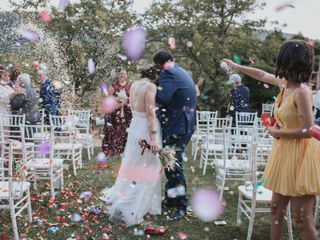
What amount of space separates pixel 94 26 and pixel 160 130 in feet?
23.4

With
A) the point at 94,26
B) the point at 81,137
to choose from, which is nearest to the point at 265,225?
the point at 81,137

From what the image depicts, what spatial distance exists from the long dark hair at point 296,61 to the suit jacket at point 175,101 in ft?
A: 5.43

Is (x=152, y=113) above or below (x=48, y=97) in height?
below

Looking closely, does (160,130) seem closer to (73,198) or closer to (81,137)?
(73,198)

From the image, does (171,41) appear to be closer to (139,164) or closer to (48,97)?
(48,97)

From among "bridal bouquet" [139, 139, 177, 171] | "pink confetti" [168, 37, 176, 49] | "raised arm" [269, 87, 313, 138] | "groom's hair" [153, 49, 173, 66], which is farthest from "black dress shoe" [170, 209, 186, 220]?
"pink confetti" [168, 37, 176, 49]

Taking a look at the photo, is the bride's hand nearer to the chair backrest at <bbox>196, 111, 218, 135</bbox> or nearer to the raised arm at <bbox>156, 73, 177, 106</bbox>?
the raised arm at <bbox>156, 73, 177, 106</bbox>

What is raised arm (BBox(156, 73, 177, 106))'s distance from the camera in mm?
3961

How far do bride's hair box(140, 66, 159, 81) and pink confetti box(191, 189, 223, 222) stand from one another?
1658 mm

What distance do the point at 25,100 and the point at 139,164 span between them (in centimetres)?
298

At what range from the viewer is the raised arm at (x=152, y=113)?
3.91 metres

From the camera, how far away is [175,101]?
4.07 m

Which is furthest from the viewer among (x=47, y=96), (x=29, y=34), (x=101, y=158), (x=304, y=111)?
(x=29, y=34)

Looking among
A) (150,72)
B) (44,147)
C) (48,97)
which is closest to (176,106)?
(150,72)
